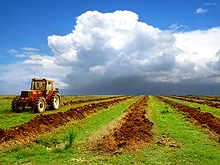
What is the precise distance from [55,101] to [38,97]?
3.43 metres

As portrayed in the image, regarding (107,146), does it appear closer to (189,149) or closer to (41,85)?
(189,149)

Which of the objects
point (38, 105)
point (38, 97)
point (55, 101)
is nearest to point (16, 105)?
point (38, 97)

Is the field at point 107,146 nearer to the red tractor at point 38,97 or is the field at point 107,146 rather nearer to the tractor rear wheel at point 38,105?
the tractor rear wheel at point 38,105

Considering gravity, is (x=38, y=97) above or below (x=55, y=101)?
above

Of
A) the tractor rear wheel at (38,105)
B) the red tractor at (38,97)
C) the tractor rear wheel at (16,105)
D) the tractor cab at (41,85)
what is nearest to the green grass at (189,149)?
the tractor rear wheel at (38,105)

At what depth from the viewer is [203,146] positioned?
11562 mm

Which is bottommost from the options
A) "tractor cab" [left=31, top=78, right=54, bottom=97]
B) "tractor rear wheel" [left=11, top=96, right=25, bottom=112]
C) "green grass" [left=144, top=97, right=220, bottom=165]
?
"green grass" [left=144, top=97, right=220, bottom=165]

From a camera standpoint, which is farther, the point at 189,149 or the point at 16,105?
the point at 16,105

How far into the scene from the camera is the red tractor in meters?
25.2

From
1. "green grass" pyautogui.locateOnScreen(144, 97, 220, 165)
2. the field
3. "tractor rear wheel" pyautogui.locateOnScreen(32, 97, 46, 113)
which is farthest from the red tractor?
"green grass" pyautogui.locateOnScreen(144, 97, 220, 165)

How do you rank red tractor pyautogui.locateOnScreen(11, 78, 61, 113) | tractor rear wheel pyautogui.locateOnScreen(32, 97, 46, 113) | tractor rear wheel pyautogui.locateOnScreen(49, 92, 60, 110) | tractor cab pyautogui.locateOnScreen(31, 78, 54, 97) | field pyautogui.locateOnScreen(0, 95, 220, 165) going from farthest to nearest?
tractor rear wheel pyautogui.locateOnScreen(49, 92, 60, 110)
tractor cab pyautogui.locateOnScreen(31, 78, 54, 97)
red tractor pyautogui.locateOnScreen(11, 78, 61, 113)
tractor rear wheel pyautogui.locateOnScreen(32, 97, 46, 113)
field pyautogui.locateOnScreen(0, 95, 220, 165)

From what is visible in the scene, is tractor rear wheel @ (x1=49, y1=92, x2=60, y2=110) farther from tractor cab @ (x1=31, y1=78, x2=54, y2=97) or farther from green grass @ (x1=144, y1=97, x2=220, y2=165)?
green grass @ (x1=144, y1=97, x2=220, y2=165)

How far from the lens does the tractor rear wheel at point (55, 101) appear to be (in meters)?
28.0

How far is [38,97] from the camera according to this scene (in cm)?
2564
